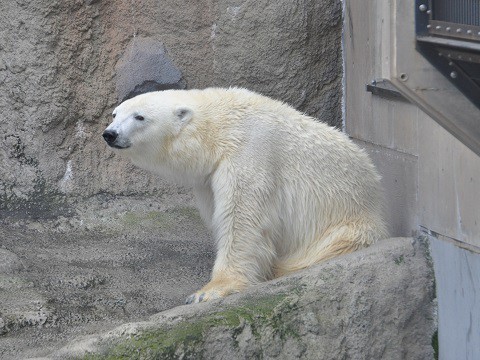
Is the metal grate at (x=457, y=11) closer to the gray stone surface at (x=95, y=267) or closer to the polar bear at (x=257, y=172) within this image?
the polar bear at (x=257, y=172)

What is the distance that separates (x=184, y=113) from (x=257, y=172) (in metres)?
0.50

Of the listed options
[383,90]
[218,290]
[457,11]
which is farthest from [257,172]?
[457,11]

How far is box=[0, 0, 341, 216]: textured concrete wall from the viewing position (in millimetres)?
5664

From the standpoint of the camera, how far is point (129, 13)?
579 cm

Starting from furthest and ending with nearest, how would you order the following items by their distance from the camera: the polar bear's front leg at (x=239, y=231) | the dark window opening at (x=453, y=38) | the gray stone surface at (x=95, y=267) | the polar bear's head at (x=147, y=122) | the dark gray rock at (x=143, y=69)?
the dark gray rock at (x=143, y=69)
the polar bear's head at (x=147, y=122)
the polar bear's front leg at (x=239, y=231)
the gray stone surface at (x=95, y=267)
the dark window opening at (x=453, y=38)

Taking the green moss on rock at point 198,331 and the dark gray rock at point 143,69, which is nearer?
the green moss on rock at point 198,331

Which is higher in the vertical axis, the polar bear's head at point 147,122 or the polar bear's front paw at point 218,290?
the polar bear's head at point 147,122

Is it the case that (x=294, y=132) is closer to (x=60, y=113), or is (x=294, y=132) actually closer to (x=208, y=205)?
(x=208, y=205)

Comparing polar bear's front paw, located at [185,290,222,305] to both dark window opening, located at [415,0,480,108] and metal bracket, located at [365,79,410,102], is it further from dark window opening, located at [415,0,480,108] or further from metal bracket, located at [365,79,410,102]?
dark window opening, located at [415,0,480,108]

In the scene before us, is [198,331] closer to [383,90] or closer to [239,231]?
[239,231]

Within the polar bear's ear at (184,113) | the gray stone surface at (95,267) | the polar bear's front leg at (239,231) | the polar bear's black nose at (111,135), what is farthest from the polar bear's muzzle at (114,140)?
the gray stone surface at (95,267)

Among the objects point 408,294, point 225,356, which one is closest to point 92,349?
point 225,356

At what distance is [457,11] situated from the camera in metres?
2.65

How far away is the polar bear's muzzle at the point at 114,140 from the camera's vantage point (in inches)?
173
